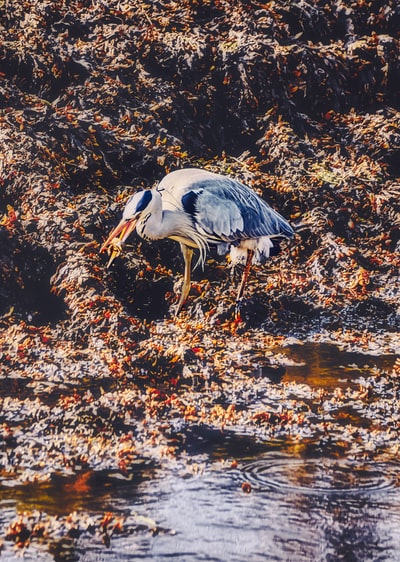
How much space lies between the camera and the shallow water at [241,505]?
2.55m

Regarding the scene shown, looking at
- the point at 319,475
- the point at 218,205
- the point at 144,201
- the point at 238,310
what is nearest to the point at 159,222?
the point at 144,201

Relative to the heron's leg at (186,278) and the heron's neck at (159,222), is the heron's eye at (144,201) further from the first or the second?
the heron's leg at (186,278)

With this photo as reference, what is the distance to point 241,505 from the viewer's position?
110 inches

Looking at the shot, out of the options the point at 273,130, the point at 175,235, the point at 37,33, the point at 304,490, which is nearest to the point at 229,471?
the point at 304,490

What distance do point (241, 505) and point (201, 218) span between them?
6.55 ft

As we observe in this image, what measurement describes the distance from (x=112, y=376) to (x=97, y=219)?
5.27ft

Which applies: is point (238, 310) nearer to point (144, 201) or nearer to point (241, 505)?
point (144, 201)

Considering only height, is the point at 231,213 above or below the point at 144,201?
below

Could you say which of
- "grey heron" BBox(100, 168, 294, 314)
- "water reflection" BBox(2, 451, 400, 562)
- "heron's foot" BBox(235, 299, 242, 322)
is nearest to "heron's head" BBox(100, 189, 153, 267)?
"grey heron" BBox(100, 168, 294, 314)

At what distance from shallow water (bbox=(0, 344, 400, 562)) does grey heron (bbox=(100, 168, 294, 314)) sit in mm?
1489

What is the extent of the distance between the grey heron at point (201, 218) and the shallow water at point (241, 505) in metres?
1.49

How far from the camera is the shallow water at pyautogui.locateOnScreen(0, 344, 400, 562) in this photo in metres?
2.55

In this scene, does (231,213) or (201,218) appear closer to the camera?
(201,218)

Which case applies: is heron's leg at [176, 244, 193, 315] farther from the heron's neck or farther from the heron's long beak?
the heron's long beak
